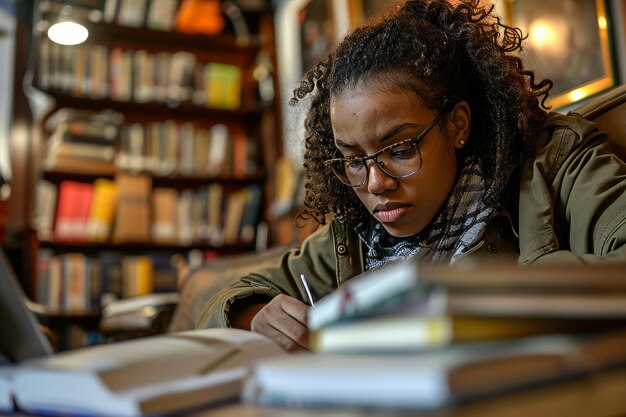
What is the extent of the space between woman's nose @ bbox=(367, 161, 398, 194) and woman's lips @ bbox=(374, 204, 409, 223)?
35 mm

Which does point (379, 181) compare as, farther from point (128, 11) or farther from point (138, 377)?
point (128, 11)

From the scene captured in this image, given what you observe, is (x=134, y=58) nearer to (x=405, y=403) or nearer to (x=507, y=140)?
(x=507, y=140)

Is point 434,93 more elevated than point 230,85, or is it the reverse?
point 230,85

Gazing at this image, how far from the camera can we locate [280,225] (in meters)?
3.44

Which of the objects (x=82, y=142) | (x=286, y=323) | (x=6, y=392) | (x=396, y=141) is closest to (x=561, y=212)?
(x=396, y=141)

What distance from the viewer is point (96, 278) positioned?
3393 mm

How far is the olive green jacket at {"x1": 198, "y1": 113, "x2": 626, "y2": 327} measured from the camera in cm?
97

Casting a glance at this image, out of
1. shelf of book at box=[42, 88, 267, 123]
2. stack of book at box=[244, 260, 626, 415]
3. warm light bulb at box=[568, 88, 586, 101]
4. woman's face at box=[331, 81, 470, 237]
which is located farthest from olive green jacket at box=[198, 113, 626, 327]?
shelf of book at box=[42, 88, 267, 123]

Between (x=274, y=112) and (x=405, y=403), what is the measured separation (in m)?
3.54

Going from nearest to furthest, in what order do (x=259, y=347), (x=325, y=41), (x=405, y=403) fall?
(x=405, y=403)
(x=259, y=347)
(x=325, y=41)

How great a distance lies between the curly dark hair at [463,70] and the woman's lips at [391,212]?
0.15m

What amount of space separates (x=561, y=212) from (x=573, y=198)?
0.13 ft

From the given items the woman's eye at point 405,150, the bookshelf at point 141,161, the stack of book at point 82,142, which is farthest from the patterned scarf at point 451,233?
the stack of book at point 82,142

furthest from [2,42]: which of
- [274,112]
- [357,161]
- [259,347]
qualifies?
[259,347]
